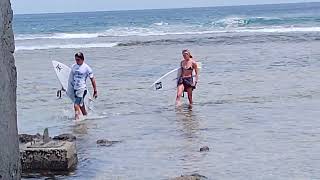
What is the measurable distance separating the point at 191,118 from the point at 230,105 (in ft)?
6.77

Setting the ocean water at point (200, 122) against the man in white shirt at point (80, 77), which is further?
the man in white shirt at point (80, 77)

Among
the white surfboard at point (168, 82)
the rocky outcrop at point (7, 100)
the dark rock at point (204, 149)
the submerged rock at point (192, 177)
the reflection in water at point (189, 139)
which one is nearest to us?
the rocky outcrop at point (7, 100)

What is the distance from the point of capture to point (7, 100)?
2.67 meters

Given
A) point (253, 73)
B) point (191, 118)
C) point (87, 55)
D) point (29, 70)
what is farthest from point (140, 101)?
point (87, 55)

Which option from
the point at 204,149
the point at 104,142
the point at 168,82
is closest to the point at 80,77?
the point at 104,142

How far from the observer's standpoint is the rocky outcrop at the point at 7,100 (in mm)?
2641

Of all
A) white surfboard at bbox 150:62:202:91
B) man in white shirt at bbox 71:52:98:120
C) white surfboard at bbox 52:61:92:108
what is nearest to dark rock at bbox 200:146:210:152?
man in white shirt at bbox 71:52:98:120

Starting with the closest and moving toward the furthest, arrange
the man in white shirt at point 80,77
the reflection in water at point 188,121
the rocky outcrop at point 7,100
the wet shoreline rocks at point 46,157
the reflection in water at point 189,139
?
1. the rocky outcrop at point 7,100
2. the wet shoreline rocks at point 46,157
3. the reflection in water at point 189,139
4. the reflection in water at point 188,121
5. the man in white shirt at point 80,77

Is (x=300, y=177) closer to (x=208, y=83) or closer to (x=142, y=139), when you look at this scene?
(x=142, y=139)

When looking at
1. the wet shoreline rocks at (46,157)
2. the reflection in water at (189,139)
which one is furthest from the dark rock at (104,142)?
the wet shoreline rocks at (46,157)

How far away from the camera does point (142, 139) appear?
11039 mm

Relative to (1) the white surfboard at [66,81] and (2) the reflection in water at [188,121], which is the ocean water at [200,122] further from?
(1) the white surfboard at [66,81]

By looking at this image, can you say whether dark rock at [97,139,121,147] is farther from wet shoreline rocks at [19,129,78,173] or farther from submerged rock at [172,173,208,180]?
submerged rock at [172,173,208,180]

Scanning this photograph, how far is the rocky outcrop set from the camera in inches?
104
